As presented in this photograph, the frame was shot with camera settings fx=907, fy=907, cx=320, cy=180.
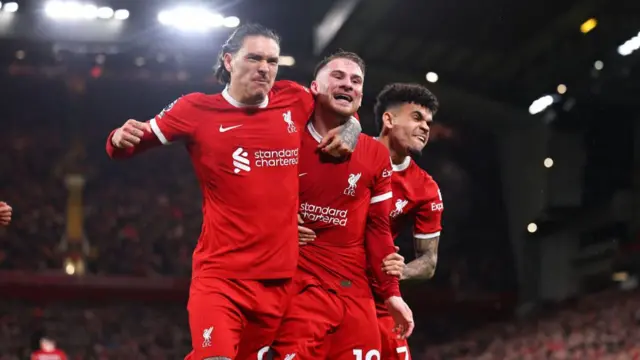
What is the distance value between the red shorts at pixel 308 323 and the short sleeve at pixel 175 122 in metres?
0.95

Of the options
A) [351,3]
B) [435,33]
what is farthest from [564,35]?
[351,3]

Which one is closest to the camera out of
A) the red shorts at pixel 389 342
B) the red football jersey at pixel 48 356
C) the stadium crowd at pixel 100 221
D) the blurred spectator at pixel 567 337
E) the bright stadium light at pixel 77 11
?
the red shorts at pixel 389 342

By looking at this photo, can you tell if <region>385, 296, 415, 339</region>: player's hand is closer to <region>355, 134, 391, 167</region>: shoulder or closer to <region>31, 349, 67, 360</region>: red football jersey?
<region>355, 134, 391, 167</region>: shoulder

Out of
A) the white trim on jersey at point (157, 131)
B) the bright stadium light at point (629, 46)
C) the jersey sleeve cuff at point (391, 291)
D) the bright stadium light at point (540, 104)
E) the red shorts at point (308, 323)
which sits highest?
the bright stadium light at point (629, 46)

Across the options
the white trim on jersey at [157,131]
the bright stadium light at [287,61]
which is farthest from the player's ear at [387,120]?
the bright stadium light at [287,61]

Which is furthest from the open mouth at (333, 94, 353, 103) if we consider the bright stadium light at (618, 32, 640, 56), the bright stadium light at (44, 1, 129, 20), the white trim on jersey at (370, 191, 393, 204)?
the bright stadium light at (44, 1, 129, 20)

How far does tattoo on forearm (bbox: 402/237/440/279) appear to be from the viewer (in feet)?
17.7

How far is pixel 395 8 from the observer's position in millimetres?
17344

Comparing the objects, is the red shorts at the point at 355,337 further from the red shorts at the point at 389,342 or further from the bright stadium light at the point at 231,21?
the bright stadium light at the point at 231,21

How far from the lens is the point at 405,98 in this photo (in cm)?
555

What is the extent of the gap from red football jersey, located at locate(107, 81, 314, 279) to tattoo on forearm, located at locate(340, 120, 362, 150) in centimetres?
34

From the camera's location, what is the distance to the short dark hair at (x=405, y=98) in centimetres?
553

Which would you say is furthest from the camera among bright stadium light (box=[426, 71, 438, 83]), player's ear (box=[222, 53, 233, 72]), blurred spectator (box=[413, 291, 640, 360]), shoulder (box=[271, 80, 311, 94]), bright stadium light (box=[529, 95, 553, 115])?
bright stadium light (box=[426, 71, 438, 83])

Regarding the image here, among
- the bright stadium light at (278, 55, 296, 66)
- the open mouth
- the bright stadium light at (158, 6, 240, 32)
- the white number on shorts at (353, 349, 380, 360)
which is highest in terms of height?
the bright stadium light at (158, 6, 240, 32)
